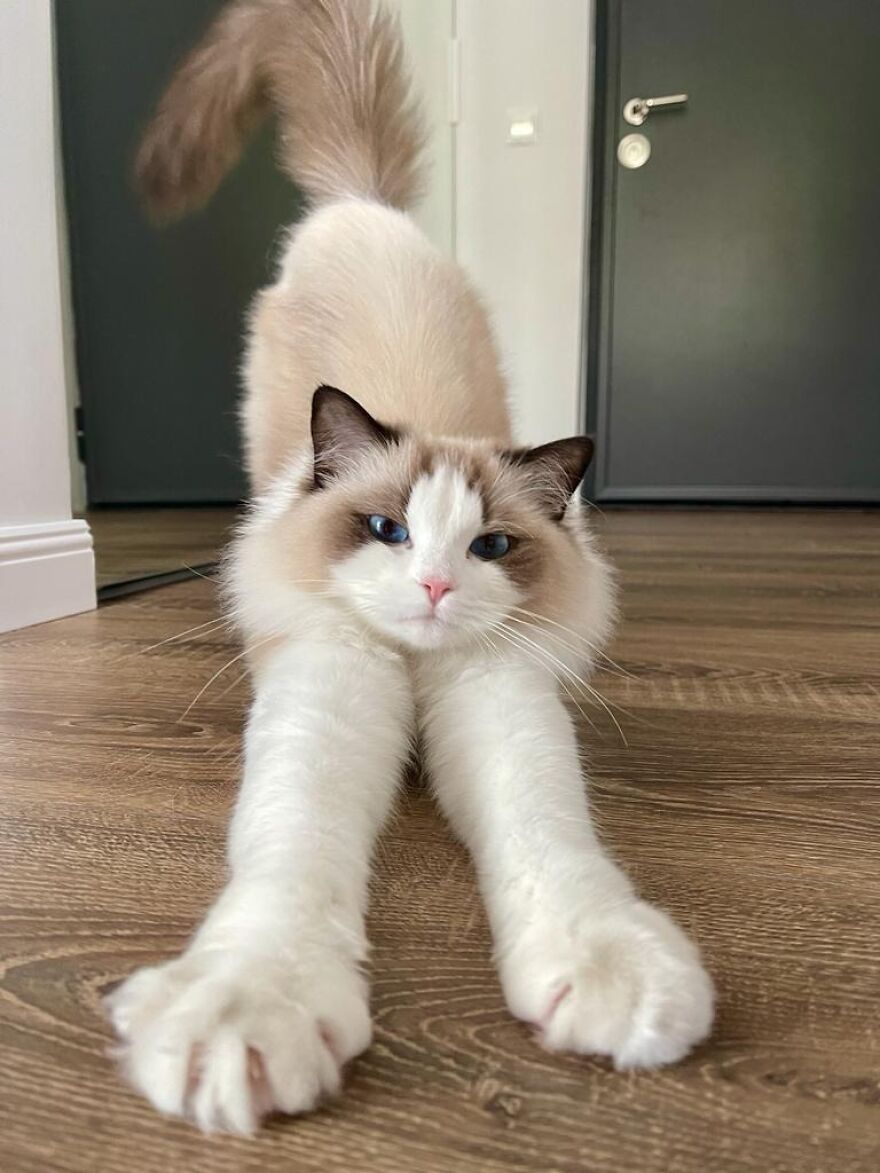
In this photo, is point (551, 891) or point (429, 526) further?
point (429, 526)

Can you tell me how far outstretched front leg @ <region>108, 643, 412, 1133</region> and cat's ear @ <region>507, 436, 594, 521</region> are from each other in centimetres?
40

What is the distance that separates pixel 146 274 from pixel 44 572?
2.15 metres

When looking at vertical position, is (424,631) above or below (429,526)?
below

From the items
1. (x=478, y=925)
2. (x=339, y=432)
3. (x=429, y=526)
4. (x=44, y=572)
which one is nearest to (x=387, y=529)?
(x=429, y=526)

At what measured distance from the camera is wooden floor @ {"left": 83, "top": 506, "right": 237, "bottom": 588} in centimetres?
251

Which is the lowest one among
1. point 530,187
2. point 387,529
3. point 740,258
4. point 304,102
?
point 387,529

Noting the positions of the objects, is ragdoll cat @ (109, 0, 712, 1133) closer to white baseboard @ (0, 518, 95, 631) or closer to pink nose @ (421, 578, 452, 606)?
pink nose @ (421, 578, 452, 606)

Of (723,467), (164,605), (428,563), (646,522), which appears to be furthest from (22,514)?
(723,467)

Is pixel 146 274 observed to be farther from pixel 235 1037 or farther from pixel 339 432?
pixel 235 1037

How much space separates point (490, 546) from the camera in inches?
42.6

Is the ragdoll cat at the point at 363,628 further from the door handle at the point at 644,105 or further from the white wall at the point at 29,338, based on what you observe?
the door handle at the point at 644,105

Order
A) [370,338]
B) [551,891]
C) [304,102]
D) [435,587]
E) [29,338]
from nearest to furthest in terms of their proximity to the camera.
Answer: [551,891], [435,587], [370,338], [29,338], [304,102]

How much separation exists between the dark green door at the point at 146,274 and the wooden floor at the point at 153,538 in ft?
0.37

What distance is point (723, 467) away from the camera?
175 inches
